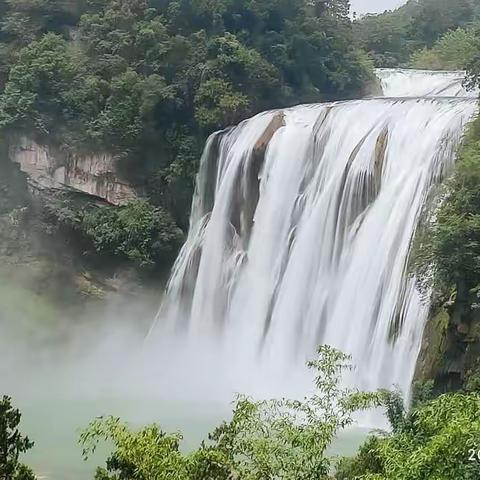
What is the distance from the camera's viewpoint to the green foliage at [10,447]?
4.84 metres

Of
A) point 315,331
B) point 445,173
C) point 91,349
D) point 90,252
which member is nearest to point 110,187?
point 90,252

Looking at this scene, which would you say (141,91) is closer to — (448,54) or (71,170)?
(71,170)

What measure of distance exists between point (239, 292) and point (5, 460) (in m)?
13.3

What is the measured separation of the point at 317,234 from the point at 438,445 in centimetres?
1077

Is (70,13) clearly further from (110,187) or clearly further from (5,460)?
(5,460)

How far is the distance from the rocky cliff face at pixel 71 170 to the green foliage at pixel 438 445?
1620 centimetres

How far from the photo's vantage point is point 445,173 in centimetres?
1341

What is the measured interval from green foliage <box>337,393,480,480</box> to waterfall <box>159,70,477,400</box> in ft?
19.1

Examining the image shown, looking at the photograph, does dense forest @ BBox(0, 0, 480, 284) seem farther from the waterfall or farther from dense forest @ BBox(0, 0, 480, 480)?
the waterfall

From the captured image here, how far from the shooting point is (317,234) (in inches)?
621

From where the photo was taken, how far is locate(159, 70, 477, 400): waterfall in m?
13.3

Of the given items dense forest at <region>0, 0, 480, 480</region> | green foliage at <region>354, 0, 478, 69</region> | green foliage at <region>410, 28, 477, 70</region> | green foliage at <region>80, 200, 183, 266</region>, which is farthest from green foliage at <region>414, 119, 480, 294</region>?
green foliage at <region>354, 0, 478, 69</region>

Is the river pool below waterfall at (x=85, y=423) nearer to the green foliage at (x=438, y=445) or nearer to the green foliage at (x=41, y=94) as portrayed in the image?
the green foliage at (x=438, y=445)

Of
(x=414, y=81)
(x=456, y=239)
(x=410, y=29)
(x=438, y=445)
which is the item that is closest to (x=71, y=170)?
(x=414, y=81)
